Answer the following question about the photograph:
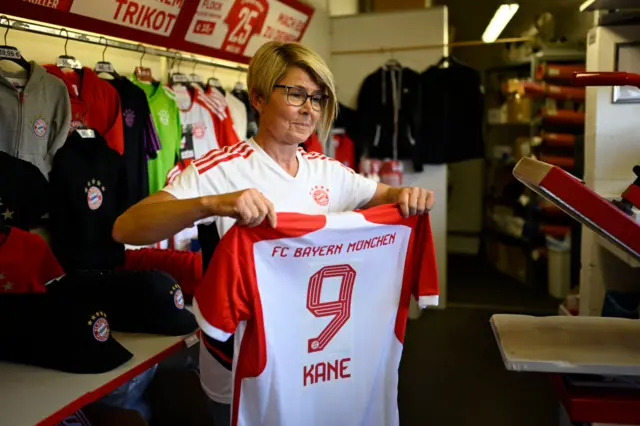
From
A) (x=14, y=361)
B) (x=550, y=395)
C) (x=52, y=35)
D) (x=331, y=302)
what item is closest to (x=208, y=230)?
(x=331, y=302)

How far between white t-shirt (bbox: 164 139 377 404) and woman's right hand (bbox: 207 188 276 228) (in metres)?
0.17

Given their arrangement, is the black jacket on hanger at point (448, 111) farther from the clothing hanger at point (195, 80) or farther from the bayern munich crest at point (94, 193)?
the bayern munich crest at point (94, 193)

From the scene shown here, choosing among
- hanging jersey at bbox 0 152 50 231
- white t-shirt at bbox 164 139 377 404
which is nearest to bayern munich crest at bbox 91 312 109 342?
white t-shirt at bbox 164 139 377 404

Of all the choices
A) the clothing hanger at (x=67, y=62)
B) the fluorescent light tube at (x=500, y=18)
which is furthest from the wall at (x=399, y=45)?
the clothing hanger at (x=67, y=62)

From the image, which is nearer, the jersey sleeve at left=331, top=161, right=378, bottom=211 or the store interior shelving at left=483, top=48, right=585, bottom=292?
the jersey sleeve at left=331, top=161, right=378, bottom=211

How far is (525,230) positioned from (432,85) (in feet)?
5.87

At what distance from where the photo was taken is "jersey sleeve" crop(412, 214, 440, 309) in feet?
5.13

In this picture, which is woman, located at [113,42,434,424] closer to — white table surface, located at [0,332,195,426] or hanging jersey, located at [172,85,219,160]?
white table surface, located at [0,332,195,426]

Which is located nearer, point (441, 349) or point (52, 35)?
point (52, 35)

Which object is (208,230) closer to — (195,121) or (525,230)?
(195,121)

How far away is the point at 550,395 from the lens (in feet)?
10.8

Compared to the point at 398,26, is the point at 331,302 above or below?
below

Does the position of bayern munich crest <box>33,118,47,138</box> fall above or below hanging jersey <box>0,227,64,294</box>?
above

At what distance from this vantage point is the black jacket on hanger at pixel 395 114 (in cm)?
466
